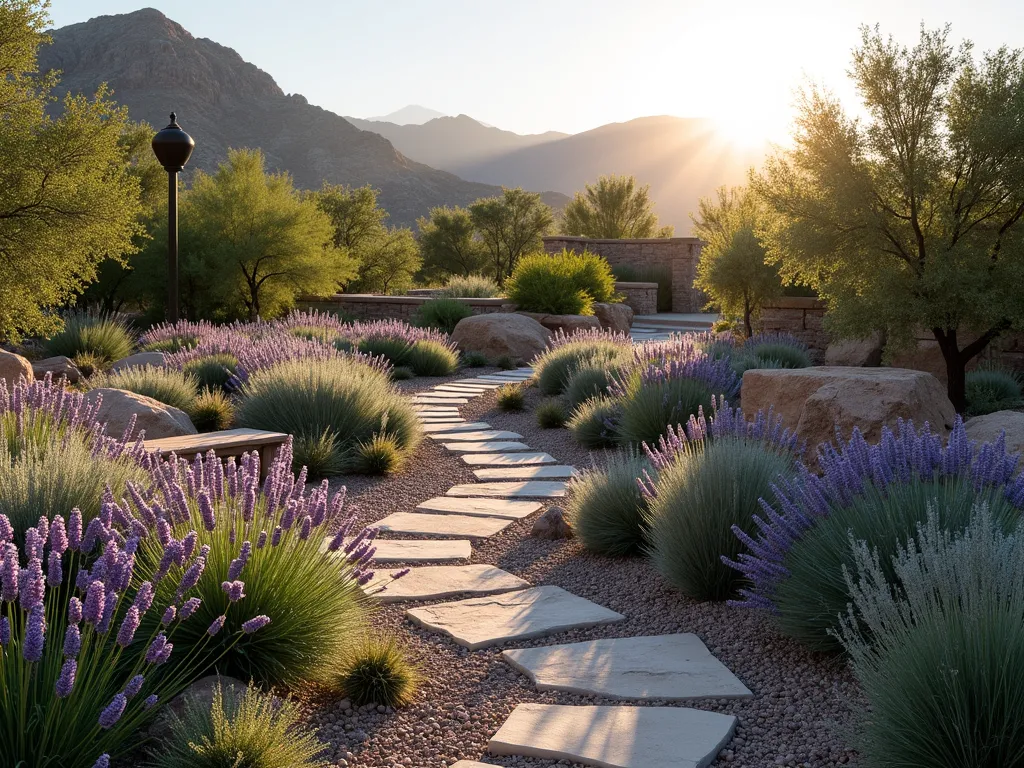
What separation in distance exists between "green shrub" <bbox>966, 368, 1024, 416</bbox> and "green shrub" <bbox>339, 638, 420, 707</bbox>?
6.75 metres

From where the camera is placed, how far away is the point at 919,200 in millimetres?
7836

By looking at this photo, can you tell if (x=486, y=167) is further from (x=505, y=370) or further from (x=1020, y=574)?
(x=1020, y=574)

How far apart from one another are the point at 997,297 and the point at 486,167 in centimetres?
12377

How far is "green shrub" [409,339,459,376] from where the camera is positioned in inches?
446

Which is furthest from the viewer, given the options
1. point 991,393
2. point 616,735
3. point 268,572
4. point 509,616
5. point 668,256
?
point 668,256

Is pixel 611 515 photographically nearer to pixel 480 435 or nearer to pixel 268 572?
pixel 268 572

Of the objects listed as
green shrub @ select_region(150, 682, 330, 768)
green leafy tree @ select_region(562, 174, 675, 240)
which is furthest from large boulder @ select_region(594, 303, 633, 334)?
green leafy tree @ select_region(562, 174, 675, 240)

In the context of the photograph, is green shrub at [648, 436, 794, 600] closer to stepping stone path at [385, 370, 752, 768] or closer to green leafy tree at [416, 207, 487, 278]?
stepping stone path at [385, 370, 752, 768]

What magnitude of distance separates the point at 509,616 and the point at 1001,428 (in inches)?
134

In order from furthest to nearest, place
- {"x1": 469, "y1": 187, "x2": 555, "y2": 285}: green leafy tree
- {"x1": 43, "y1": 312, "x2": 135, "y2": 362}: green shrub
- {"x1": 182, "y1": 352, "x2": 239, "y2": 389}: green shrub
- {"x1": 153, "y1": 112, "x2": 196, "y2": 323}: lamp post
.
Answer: {"x1": 469, "y1": 187, "x2": 555, "y2": 285}: green leafy tree < {"x1": 43, "y1": 312, "x2": 135, "y2": 362}: green shrub < {"x1": 153, "y1": 112, "x2": 196, "y2": 323}: lamp post < {"x1": 182, "y1": 352, "x2": 239, "y2": 389}: green shrub

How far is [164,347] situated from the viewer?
34.2 ft

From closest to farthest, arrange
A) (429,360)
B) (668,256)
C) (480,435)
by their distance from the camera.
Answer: (480,435) < (429,360) < (668,256)

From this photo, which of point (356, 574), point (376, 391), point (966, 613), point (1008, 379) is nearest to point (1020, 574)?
point (966, 613)

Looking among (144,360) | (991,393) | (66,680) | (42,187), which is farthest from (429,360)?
(66,680)
